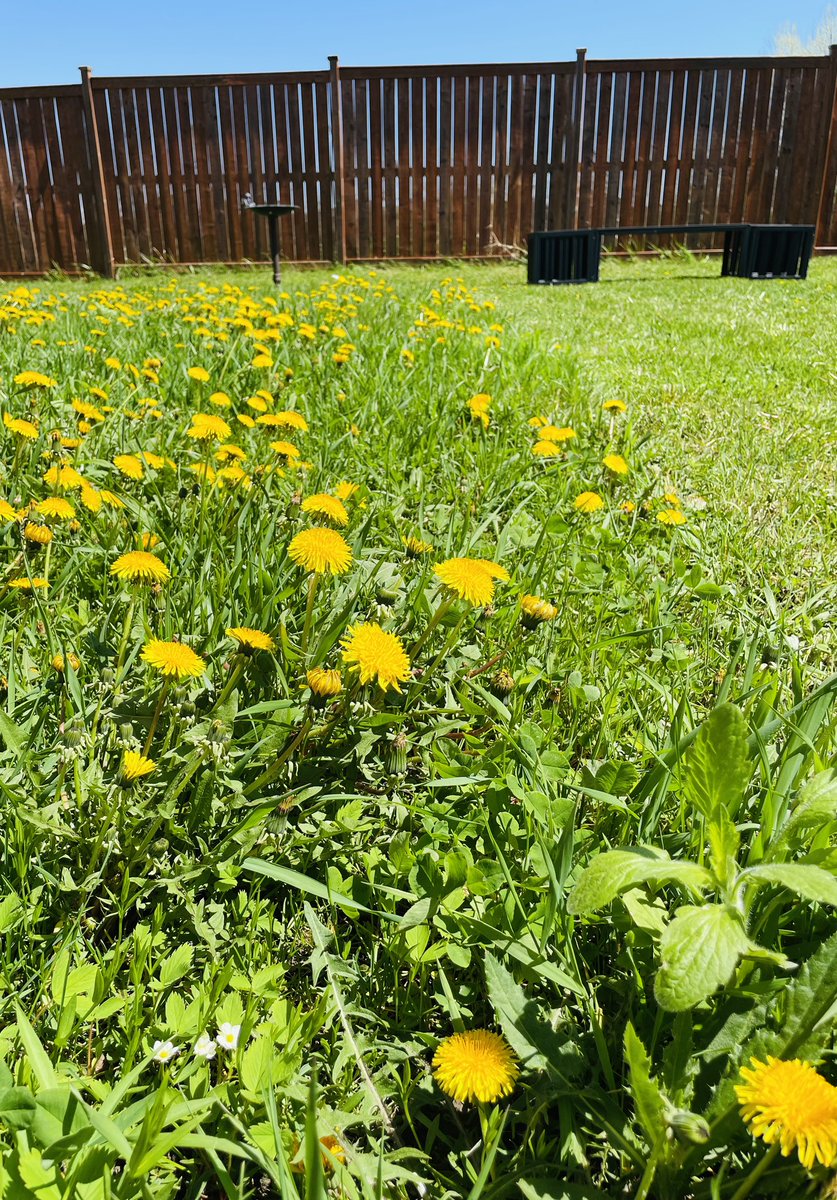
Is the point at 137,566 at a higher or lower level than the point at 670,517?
higher

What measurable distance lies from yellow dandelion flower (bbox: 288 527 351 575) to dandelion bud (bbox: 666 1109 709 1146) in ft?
2.69

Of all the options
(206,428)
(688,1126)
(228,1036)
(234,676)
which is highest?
(206,428)

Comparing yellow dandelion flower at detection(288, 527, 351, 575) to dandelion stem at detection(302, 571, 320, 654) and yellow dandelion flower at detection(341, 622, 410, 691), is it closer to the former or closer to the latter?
dandelion stem at detection(302, 571, 320, 654)

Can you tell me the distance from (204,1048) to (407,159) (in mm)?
11877

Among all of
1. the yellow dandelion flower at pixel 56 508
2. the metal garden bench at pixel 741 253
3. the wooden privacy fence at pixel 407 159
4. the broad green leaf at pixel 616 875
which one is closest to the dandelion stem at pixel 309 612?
the yellow dandelion flower at pixel 56 508

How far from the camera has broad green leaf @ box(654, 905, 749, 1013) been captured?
0.68 metres

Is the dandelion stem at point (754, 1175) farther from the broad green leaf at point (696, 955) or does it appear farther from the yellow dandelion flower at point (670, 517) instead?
the yellow dandelion flower at point (670, 517)

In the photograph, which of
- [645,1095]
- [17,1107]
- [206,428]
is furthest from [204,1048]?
[206,428]

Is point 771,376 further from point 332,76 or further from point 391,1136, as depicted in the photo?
point 332,76

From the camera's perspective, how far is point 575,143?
35.7 feet

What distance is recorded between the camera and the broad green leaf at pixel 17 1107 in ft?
2.33

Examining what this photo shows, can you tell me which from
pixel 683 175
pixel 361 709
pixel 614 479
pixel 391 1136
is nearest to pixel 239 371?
pixel 614 479

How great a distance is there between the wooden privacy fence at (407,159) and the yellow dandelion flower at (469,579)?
1101cm

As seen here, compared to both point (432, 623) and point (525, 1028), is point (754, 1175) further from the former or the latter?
point (432, 623)
